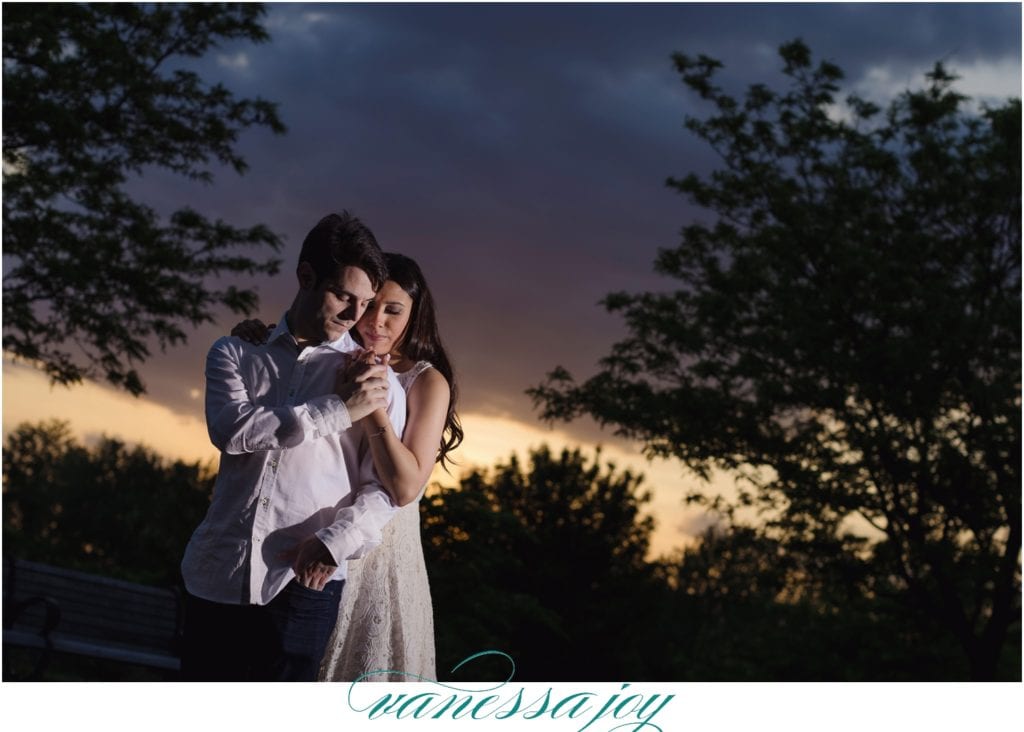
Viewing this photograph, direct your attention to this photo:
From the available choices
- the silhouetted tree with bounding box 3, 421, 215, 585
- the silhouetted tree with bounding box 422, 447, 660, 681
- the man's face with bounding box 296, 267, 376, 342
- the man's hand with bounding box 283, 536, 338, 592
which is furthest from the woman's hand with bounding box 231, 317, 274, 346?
the silhouetted tree with bounding box 3, 421, 215, 585

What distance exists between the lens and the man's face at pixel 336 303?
7.88 feet

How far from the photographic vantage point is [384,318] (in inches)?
110

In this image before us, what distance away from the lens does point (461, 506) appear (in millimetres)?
7836

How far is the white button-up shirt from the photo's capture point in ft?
7.53

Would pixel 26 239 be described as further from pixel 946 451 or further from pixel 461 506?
pixel 946 451

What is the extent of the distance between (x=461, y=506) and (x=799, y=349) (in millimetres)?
5075

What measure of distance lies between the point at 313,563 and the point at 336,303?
0.60m

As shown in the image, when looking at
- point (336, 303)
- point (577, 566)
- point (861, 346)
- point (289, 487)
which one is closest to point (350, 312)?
point (336, 303)

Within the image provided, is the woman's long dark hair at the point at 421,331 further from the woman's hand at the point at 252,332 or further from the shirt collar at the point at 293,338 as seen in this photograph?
the woman's hand at the point at 252,332

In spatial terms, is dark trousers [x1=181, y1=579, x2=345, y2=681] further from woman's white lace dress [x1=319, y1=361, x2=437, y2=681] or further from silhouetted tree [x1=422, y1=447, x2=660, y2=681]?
silhouetted tree [x1=422, y1=447, x2=660, y2=681]

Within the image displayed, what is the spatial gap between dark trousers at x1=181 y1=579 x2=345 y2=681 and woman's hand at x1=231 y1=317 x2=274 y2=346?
2.01 ft

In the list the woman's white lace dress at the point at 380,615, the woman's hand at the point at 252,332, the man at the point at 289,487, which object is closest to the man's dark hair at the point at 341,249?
the man at the point at 289,487
